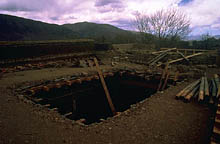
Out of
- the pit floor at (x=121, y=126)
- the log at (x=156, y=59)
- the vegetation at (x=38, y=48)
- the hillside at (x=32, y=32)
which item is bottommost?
the pit floor at (x=121, y=126)

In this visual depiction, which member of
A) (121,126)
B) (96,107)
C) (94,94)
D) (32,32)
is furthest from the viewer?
(32,32)

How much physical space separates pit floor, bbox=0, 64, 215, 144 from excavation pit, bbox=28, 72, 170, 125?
124 inches

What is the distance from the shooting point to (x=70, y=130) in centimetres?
376

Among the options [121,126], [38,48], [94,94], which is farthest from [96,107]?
[38,48]

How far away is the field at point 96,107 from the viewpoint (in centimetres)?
353

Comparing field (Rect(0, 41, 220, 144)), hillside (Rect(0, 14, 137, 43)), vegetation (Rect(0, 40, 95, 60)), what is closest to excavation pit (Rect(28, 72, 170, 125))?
field (Rect(0, 41, 220, 144))

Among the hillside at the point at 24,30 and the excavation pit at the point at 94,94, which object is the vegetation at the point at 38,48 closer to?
the excavation pit at the point at 94,94

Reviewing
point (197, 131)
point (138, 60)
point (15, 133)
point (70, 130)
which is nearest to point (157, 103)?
point (197, 131)

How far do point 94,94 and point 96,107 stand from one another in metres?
1.03

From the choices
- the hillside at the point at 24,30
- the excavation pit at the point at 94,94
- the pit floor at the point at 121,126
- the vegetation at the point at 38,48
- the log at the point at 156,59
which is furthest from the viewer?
the hillside at the point at 24,30

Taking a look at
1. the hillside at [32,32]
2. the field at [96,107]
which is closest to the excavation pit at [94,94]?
the field at [96,107]

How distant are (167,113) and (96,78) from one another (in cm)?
583

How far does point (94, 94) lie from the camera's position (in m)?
10.8

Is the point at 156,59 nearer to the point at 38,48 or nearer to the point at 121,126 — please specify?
the point at 38,48
